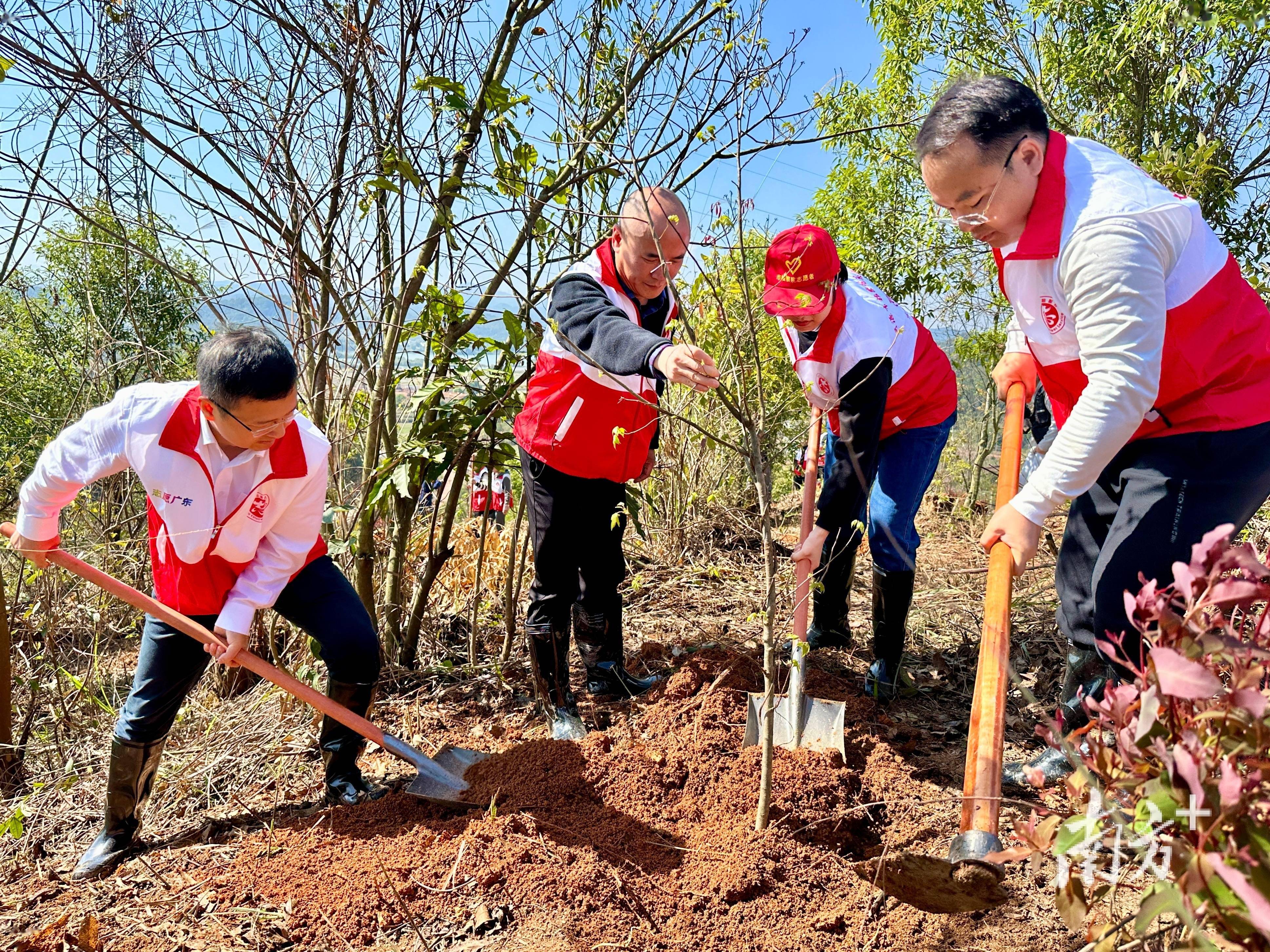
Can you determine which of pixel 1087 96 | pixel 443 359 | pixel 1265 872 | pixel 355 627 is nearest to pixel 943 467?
pixel 1087 96

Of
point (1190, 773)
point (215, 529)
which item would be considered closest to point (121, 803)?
point (215, 529)

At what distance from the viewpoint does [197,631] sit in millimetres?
2584

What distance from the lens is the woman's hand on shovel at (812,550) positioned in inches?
114

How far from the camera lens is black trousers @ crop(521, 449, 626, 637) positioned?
310 cm

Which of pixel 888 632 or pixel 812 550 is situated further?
pixel 888 632

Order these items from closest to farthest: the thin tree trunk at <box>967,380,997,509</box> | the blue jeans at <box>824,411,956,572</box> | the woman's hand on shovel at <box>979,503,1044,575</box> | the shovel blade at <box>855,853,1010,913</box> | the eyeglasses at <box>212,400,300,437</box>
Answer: the shovel blade at <box>855,853,1010,913</box>
the woman's hand on shovel at <box>979,503,1044,575</box>
the eyeglasses at <box>212,400,300,437</box>
the blue jeans at <box>824,411,956,572</box>
the thin tree trunk at <box>967,380,997,509</box>

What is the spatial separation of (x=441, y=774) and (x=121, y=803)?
3.25 feet

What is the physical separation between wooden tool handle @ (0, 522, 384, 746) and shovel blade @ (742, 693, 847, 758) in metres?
1.23

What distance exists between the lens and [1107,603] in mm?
2174

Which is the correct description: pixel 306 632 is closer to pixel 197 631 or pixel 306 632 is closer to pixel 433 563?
pixel 197 631

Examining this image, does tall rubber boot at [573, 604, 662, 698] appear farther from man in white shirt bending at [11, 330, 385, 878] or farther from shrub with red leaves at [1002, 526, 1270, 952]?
shrub with red leaves at [1002, 526, 1270, 952]

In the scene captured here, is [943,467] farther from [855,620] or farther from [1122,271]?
[1122,271]

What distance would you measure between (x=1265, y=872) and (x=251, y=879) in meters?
2.45

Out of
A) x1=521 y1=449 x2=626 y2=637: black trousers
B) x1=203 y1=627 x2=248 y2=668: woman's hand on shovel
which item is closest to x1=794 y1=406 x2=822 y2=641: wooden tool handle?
x1=521 y1=449 x2=626 y2=637: black trousers
